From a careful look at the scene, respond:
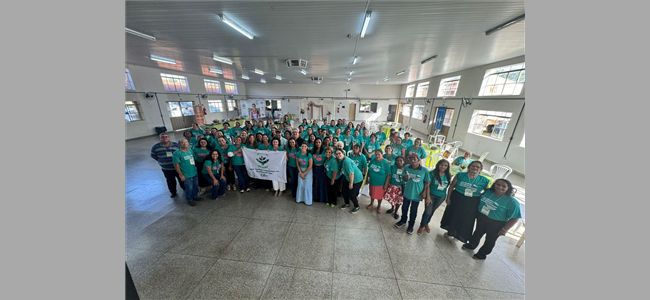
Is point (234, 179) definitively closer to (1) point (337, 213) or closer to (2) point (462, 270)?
(1) point (337, 213)

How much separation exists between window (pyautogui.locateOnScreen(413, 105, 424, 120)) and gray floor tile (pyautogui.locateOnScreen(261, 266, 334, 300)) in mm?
16125

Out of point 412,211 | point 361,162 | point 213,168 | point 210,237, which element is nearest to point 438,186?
point 412,211

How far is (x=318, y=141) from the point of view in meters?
4.40

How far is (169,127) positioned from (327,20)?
15.6 metres

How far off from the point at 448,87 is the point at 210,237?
15.8 metres

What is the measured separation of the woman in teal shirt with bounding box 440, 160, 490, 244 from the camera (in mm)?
3020

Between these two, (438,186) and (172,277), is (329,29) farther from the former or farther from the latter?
(172,277)

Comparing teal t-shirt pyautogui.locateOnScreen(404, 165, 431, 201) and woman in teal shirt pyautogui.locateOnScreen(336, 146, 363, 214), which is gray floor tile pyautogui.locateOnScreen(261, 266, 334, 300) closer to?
woman in teal shirt pyautogui.locateOnScreen(336, 146, 363, 214)

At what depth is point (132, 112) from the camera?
11820mm

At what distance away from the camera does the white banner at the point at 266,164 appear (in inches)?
186

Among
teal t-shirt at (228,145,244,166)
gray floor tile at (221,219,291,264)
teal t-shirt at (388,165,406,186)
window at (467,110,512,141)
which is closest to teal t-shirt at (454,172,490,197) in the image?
teal t-shirt at (388,165,406,186)

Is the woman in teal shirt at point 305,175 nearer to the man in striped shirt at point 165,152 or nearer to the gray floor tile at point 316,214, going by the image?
the gray floor tile at point 316,214

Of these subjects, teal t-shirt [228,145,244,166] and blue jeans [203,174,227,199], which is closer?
blue jeans [203,174,227,199]

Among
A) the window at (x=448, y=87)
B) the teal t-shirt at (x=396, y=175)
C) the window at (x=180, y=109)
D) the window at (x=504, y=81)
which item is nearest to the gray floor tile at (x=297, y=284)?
the teal t-shirt at (x=396, y=175)
